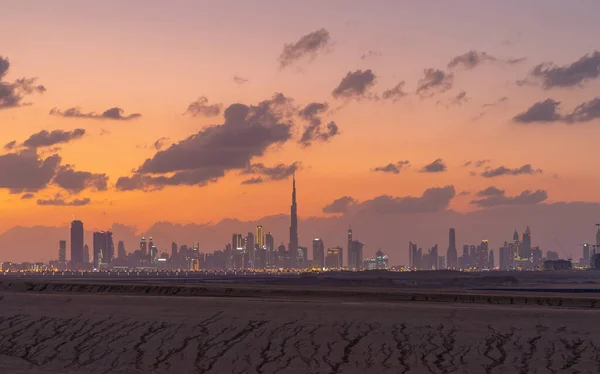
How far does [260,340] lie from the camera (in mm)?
28047

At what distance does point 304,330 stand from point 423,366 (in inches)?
238

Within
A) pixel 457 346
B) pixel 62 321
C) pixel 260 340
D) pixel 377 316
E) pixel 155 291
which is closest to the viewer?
→ pixel 457 346

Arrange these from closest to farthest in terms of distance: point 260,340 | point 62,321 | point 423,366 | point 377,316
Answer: point 423,366, point 260,340, point 377,316, point 62,321

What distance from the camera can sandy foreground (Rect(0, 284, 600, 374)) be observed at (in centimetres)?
2484

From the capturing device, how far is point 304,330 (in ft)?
94.8

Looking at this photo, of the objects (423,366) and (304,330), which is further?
(304,330)

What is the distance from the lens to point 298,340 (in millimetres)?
27719

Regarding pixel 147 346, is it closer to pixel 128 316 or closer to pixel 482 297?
pixel 128 316

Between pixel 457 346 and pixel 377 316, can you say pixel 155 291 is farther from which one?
pixel 457 346

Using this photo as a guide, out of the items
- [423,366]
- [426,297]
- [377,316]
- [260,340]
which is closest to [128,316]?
[260,340]

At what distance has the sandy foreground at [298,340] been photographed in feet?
81.5

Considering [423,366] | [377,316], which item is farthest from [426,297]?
[423,366]

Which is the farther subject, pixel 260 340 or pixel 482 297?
pixel 482 297

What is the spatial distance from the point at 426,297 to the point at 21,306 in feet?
77.4
